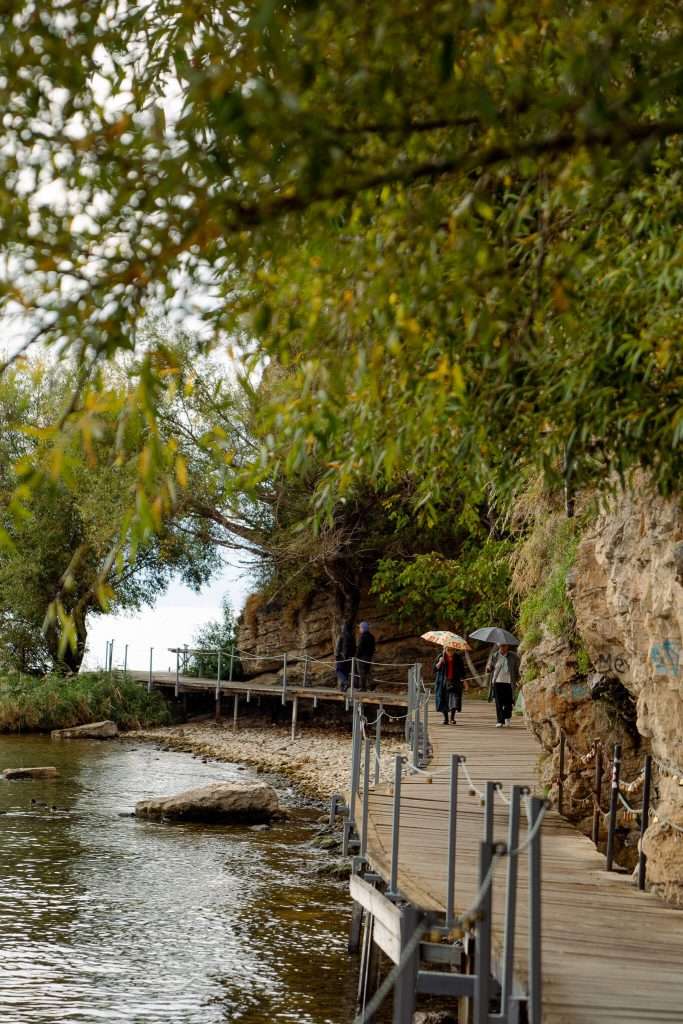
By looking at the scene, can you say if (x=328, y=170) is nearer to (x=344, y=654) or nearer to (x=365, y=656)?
(x=365, y=656)

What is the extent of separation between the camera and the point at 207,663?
38344 millimetres

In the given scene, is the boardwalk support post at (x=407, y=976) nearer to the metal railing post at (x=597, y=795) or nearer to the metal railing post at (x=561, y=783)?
the metal railing post at (x=597, y=795)

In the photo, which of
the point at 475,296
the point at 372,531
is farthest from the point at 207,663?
the point at 475,296

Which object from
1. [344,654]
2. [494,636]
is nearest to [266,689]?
[344,654]

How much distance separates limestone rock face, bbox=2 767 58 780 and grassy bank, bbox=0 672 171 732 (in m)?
9.61

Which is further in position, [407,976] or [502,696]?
[502,696]

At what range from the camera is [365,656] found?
100ft

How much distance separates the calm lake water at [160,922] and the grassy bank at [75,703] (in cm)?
1262

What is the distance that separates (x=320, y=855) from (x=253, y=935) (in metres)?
4.78

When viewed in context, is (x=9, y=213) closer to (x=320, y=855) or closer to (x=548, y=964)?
(x=548, y=964)

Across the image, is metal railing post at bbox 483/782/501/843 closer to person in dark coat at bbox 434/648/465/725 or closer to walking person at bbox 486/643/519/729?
walking person at bbox 486/643/519/729

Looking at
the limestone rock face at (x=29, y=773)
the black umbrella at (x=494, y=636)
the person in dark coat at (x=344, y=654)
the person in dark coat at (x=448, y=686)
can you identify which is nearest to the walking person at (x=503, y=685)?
the black umbrella at (x=494, y=636)

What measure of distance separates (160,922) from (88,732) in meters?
20.8

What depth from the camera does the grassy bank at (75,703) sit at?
1350 inches
